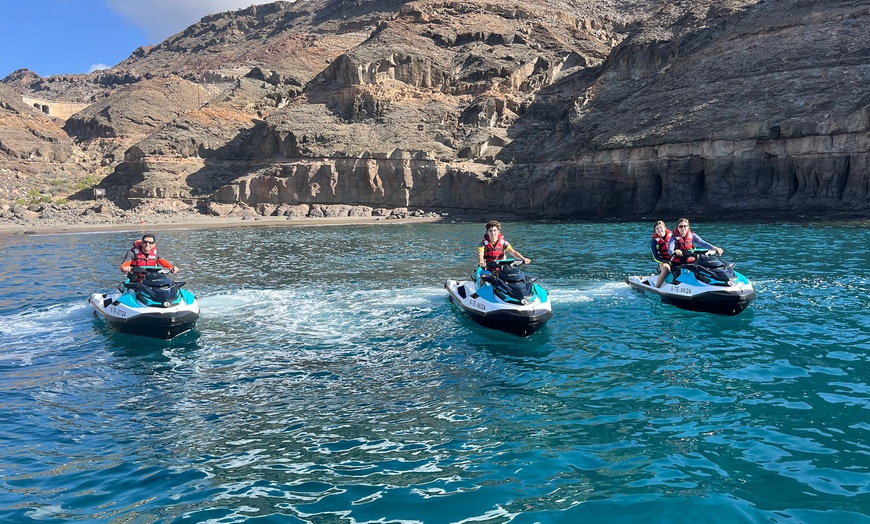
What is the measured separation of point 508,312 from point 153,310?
7.28 m

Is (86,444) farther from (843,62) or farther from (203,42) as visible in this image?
(203,42)

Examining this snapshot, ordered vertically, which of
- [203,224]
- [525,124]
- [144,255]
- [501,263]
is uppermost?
[525,124]

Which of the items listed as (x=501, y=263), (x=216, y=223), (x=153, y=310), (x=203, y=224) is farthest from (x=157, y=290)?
(x=216, y=223)

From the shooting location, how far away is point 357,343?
41.7ft

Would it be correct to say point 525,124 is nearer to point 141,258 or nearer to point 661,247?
point 661,247

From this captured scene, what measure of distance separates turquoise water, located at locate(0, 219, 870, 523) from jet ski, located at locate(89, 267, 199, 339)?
14.1 inches

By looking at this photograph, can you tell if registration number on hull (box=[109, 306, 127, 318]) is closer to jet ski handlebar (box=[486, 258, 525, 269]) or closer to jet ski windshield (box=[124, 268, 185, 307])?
jet ski windshield (box=[124, 268, 185, 307])

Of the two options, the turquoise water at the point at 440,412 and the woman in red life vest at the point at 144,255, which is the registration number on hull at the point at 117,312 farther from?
the woman in red life vest at the point at 144,255

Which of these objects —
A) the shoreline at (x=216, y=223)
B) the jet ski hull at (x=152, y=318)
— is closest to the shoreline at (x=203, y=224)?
the shoreline at (x=216, y=223)

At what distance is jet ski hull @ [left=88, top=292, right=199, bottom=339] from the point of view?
13.1 metres

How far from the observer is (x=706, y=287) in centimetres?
1403

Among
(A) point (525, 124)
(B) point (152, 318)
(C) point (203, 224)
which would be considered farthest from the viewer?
(A) point (525, 124)

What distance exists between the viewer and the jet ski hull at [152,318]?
13.1 meters

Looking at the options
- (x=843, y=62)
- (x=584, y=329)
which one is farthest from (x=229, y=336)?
(x=843, y=62)
